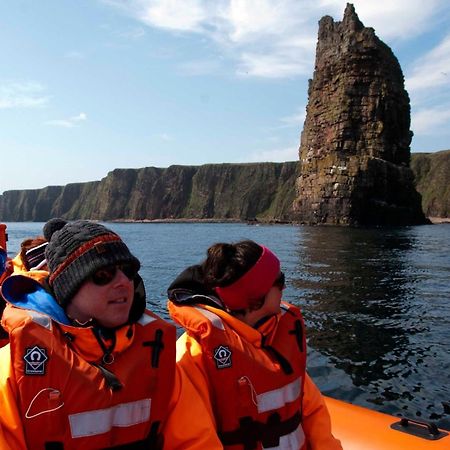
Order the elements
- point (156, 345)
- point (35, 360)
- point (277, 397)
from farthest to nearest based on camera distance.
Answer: point (277, 397), point (156, 345), point (35, 360)

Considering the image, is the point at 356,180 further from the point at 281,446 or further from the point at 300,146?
the point at 281,446

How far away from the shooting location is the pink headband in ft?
9.71

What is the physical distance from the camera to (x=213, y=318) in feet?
9.52

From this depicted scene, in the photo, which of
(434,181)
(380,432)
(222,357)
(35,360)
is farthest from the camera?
(434,181)

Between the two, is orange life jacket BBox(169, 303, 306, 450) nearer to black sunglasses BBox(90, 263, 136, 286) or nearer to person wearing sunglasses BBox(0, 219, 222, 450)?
person wearing sunglasses BBox(0, 219, 222, 450)

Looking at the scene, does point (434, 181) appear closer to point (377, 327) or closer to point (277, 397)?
point (377, 327)

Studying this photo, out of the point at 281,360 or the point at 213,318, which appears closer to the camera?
the point at 213,318

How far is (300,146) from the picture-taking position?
8194cm

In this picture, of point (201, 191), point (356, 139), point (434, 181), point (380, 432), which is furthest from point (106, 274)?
point (201, 191)

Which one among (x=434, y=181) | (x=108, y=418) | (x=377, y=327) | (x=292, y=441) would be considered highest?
(x=434, y=181)

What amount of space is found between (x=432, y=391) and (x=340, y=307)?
6099 millimetres

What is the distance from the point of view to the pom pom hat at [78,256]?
245cm

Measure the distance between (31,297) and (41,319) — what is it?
183 mm

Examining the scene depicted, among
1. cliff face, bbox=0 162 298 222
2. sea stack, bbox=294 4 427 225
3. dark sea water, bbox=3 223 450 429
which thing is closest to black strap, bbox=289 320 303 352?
dark sea water, bbox=3 223 450 429
